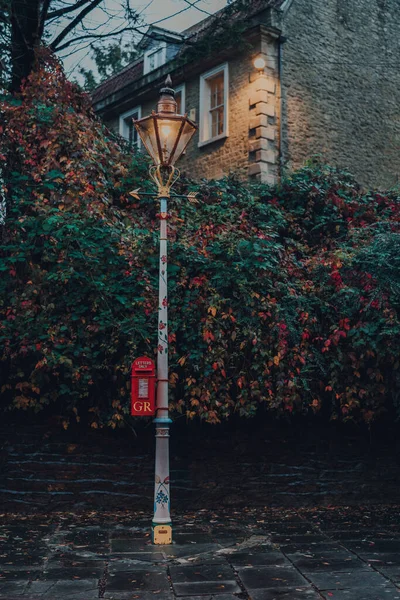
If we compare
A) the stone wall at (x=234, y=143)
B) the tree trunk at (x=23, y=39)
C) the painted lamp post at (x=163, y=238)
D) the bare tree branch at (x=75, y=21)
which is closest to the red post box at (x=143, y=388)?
the painted lamp post at (x=163, y=238)

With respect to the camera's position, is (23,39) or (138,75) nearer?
(23,39)

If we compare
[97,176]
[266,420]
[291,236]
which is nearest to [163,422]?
[266,420]

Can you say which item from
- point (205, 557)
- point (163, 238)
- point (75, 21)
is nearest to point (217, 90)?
point (75, 21)

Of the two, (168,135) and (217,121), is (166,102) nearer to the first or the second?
(168,135)

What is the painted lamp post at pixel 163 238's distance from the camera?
23.0 ft

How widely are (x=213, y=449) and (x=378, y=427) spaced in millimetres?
2577

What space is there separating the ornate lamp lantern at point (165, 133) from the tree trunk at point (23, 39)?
520cm

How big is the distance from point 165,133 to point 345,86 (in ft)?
40.0

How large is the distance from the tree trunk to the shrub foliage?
5.61 feet

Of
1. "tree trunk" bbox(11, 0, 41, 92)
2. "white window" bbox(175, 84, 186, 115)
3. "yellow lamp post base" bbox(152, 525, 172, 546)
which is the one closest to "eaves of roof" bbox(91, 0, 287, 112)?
"white window" bbox(175, 84, 186, 115)

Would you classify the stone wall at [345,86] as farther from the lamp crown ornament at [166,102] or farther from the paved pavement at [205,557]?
the paved pavement at [205,557]

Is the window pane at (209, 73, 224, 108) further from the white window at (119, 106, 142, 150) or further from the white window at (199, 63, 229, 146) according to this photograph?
the white window at (119, 106, 142, 150)

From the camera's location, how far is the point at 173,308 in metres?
9.00

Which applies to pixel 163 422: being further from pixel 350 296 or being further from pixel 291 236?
pixel 291 236
